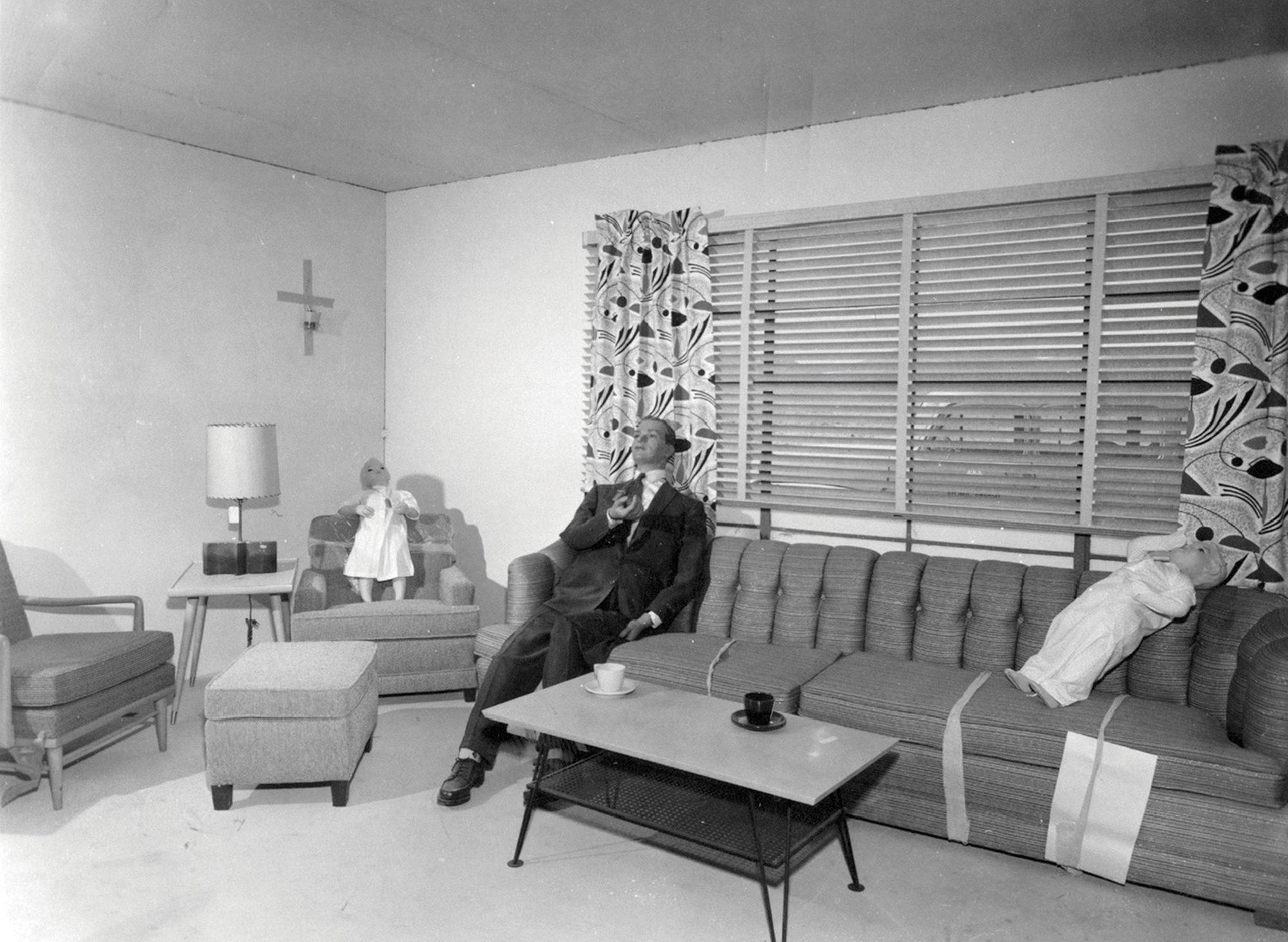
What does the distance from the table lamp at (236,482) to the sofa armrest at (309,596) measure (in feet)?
0.59

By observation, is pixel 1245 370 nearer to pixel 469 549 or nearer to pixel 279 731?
pixel 279 731

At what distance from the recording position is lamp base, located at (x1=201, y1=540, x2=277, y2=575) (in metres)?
4.53

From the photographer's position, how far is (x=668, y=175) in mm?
4992

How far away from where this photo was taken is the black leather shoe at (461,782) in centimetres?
347

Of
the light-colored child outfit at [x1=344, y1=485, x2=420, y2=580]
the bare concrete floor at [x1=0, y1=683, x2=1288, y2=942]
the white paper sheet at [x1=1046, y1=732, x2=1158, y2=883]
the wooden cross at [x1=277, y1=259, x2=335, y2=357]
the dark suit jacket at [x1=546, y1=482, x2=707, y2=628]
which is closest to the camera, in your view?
the bare concrete floor at [x1=0, y1=683, x2=1288, y2=942]

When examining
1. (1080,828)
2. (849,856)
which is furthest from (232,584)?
(1080,828)

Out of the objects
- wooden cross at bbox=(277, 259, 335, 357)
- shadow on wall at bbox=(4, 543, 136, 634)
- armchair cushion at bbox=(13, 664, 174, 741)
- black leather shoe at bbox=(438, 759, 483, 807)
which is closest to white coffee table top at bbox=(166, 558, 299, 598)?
armchair cushion at bbox=(13, 664, 174, 741)

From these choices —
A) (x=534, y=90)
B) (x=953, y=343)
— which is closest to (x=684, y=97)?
(x=534, y=90)

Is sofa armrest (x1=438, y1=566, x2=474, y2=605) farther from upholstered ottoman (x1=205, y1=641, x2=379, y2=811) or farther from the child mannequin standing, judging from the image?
upholstered ottoman (x1=205, y1=641, x2=379, y2=811)

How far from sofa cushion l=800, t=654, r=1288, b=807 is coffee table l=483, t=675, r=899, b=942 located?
0.40 meters

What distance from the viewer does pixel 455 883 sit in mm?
2912

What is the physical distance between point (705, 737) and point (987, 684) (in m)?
1.21

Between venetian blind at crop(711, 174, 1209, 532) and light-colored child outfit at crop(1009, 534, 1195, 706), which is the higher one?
venetian blind at crop(711, 174, 1209, 532)

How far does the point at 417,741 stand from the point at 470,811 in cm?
82
